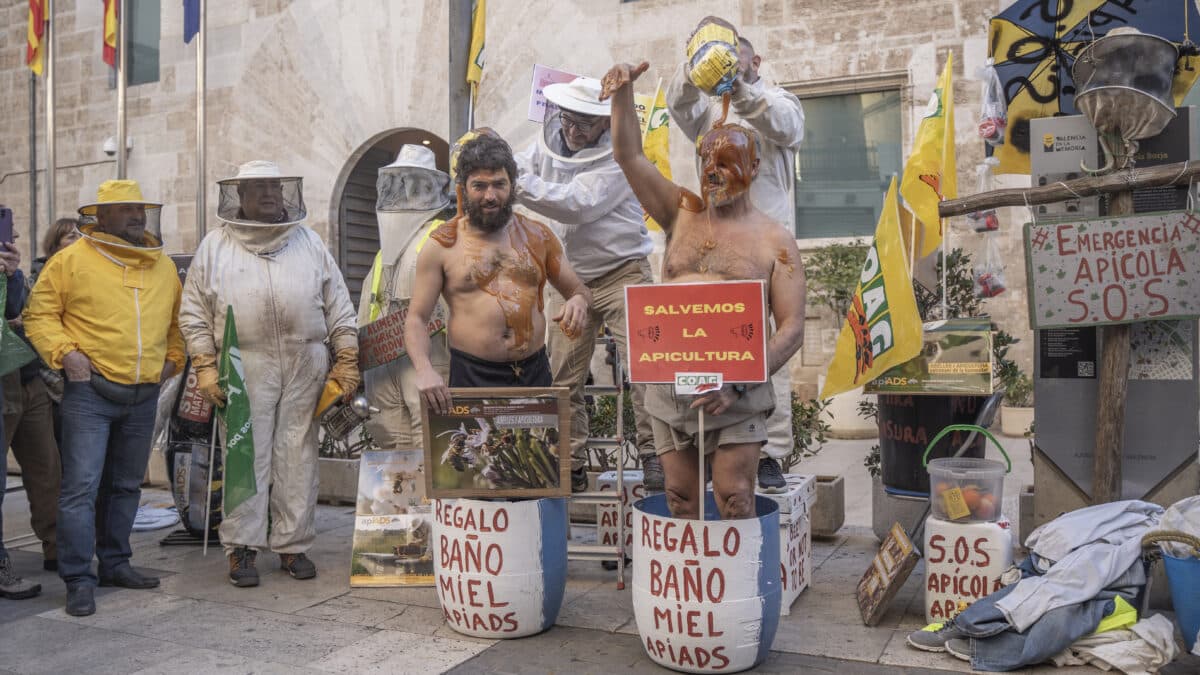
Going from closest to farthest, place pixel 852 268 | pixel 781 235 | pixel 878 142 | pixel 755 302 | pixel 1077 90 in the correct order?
pixel 755 302, pixel 781 235, pixel 1077 90, pixel 852 268, pixel 878 142

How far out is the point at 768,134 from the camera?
461 cm

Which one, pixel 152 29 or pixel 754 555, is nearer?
pixel 754 555

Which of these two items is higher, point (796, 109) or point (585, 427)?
point (796, 109)

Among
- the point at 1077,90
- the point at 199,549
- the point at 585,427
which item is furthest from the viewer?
the point at 199,549

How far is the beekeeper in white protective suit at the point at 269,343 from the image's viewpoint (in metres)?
4.90

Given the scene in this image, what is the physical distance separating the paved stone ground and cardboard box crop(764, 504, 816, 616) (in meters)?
0.07

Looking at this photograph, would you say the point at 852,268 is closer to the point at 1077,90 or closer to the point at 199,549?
the point at 1077,90

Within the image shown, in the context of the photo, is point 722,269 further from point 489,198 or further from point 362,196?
point 362,196

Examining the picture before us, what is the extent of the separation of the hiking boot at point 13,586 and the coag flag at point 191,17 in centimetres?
934

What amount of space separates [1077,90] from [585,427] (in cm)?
286

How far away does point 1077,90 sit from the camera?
463 cm

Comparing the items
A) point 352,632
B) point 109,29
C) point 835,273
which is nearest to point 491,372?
point 352,632

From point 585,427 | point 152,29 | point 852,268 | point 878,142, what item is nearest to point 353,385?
point 585,427

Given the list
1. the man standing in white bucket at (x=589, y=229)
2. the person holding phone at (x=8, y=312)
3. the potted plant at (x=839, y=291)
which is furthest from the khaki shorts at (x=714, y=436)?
the potted plant at (x=839, y=291)
